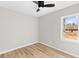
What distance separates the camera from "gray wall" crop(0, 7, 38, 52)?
159 inches

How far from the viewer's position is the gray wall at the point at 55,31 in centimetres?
370

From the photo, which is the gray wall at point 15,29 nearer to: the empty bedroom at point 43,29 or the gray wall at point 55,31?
the empty bedroom at point 43,29

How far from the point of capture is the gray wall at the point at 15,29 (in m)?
4.05

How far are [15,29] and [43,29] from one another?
2.19 metres

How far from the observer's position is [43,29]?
6137 mm

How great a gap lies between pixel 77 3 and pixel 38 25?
12.1 ft

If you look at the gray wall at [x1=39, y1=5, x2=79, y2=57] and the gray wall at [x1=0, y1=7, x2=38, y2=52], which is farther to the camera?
Result: the gray wall at [x1=0, y1=7, x2=38, y2=52]

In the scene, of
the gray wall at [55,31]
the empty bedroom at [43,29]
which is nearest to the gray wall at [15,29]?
the empty bedroom at [43,29]

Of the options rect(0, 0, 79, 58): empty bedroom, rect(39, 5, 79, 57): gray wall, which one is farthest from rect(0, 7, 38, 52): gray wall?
rect(39, 5, 79, 57): gray wall

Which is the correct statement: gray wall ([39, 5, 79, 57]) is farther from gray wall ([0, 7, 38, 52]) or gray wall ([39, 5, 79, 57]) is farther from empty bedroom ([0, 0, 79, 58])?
gray wall ([0, 7, 38, 52])

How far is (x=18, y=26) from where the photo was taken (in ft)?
16.2

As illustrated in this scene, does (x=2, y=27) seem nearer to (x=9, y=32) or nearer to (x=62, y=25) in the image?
(x=9, y=32)

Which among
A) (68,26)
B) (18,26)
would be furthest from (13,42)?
(68,26)

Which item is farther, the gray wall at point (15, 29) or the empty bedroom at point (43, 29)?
the gray wall at point (15, 29)
